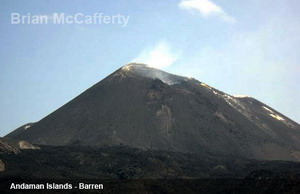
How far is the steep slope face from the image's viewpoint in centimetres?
14712

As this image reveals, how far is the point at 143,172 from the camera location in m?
95.2

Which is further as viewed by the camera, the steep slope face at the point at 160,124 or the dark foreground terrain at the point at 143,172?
the steep slope face at the point at 160,124

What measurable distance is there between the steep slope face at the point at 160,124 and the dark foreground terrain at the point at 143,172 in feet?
74.6

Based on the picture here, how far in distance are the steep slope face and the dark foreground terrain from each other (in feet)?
74.6

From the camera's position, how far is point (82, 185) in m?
67.8

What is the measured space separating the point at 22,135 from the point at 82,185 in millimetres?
99563

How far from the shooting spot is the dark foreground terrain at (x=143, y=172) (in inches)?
2667

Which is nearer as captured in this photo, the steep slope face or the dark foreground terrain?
the dark foreground terrain

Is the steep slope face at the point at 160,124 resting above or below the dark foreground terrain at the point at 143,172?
above

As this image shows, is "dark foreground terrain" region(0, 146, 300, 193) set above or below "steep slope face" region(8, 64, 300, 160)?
below

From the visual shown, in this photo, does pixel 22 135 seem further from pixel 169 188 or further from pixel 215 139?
pixel 169 188

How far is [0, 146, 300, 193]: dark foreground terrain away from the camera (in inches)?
2667

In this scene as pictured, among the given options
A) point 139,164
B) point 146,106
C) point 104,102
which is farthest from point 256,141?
point 139,164

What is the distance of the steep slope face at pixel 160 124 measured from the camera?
483ft
